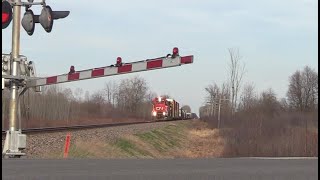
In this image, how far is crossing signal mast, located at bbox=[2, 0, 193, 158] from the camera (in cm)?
1148

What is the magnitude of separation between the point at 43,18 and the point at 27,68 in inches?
66.0

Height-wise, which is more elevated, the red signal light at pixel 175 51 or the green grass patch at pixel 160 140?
the red signal light at pixel 175 51

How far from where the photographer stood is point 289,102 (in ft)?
307

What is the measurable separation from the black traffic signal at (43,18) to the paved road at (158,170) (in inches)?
181

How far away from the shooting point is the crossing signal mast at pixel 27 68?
11.5m

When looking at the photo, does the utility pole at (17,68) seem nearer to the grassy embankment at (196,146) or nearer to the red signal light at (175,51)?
the red signal light at (175,51)

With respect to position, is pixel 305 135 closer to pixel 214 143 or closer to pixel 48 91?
pixel 214 143

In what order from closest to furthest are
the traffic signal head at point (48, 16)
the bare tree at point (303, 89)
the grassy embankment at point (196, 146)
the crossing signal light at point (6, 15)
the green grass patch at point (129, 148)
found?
the crossing signal light at point (6, 15), the traffic signal head at point (48, 16), the grassy embankment at point (196, 146), the green grass patch at point (129, 148), the bare tree at point (303, 89)

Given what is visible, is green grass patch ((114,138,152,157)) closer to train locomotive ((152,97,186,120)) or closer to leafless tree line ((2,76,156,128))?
leafless tree line ((2,76,156,128))

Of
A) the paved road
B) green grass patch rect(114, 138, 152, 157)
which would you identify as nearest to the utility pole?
the paved road

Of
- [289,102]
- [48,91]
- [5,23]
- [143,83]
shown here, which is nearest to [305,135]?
[5,23]

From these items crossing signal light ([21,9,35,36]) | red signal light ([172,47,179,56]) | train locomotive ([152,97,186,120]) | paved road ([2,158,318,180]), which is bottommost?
paved road ([2,158,318,180])

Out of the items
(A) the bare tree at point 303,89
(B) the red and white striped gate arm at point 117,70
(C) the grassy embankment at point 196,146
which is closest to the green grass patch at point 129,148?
(C) the grassy embankment at point 196,146

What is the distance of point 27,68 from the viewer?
12.4 m
